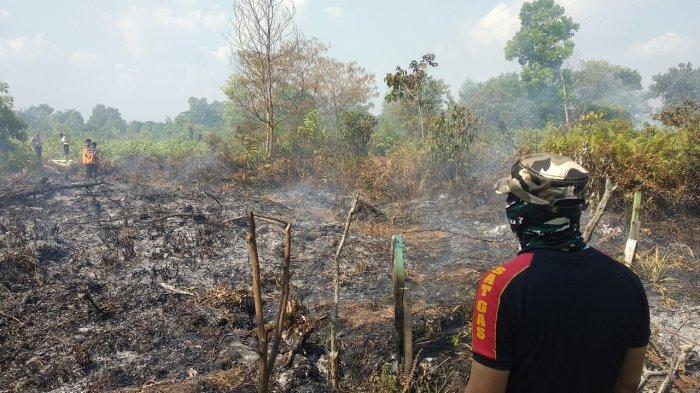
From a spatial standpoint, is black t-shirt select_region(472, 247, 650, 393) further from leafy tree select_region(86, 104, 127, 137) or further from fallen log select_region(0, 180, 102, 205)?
leafy tree select_region(86, 104, 127, 137)

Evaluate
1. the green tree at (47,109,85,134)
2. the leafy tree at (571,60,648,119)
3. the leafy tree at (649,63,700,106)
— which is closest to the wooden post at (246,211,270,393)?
the leafy tree at (571,60,648,119)

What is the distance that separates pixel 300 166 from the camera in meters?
14.5

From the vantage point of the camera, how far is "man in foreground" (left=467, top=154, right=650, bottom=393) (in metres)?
1.15

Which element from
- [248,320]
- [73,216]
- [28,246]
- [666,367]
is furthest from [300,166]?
[666,367]

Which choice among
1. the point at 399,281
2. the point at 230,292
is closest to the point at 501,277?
the point at 399,281

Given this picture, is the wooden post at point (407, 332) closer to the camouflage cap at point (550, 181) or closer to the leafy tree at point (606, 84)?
the camouflage cap at point (550, 181)

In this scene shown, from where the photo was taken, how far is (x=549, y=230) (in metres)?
1.25

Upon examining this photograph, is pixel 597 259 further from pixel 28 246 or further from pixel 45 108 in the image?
pixel 45 108

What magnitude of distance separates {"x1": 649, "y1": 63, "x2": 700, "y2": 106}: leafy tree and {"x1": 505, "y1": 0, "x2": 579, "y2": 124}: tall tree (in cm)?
1112

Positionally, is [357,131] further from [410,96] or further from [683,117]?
[683,117]

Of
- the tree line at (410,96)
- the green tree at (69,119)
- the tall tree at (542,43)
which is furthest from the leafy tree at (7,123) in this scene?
the green tree at (69,119)

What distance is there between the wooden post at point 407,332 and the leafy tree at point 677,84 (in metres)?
44.1

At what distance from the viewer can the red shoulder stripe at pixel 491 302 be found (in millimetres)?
1162

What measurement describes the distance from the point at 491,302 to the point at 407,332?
2.26 m
